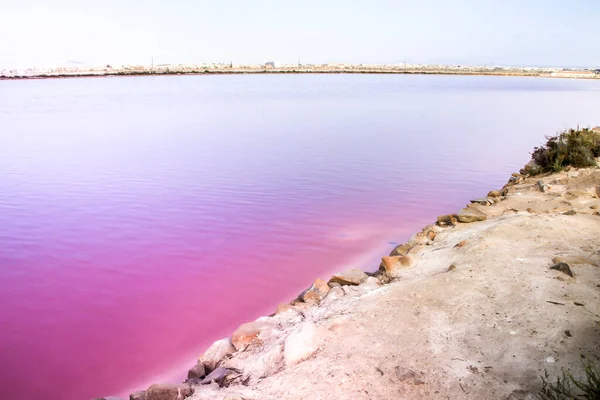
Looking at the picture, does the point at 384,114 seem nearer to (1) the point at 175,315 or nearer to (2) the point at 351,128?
(2) the point at 351,128

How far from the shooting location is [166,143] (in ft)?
49.1

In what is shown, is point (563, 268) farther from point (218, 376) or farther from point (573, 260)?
point (218, 376)

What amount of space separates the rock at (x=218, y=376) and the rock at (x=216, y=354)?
8.4 inches

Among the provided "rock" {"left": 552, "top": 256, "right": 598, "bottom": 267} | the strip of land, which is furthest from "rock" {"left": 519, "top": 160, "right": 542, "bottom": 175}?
the strip of land

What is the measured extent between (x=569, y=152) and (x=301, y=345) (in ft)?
25.7

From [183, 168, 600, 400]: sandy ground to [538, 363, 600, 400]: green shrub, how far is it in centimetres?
9

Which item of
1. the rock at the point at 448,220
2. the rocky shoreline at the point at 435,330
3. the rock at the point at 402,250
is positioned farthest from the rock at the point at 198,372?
the rock at the point at 448,220

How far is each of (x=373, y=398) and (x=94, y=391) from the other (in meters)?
2.43

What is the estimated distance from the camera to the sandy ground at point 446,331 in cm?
303

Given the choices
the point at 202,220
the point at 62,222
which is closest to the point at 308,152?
the point at 202,220

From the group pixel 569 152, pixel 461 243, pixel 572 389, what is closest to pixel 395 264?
pixel 461 243

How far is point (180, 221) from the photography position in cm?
777

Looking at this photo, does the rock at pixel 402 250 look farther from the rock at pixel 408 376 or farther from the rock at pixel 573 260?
the rock at pixel 408 376

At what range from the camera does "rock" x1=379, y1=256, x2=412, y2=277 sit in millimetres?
5031
